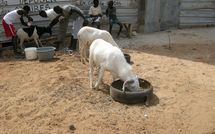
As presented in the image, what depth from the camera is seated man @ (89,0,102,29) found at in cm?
1345

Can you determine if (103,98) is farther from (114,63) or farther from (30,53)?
(30,53)

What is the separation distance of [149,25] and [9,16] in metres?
5.63

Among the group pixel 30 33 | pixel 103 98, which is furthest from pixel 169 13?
pixel 103 98

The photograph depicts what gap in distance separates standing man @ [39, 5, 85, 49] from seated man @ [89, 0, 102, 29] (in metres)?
1.06

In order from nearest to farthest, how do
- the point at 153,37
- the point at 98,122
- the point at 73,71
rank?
the point at 98,122, the point at 73,71, the point at 153,37

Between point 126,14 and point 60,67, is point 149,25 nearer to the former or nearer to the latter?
point 126,14

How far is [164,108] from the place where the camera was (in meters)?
7.70

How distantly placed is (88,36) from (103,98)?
2.76m

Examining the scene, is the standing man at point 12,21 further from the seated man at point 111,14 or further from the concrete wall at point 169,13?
the concrete wall at point 169,13

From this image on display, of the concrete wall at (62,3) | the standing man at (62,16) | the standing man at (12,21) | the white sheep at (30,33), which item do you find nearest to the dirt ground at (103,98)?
the standing man at (12,21)

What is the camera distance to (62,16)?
12.4 meters

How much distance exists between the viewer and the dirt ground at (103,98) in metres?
6.97

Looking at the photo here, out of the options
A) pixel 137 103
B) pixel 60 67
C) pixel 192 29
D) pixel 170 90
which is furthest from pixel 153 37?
pixel 137 103

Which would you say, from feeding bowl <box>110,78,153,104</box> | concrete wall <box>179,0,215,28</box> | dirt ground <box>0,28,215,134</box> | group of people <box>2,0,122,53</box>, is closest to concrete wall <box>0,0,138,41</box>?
group of people <box>2,0,122,53</box>
